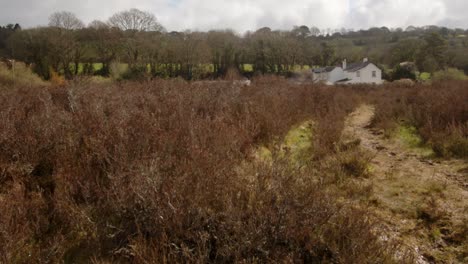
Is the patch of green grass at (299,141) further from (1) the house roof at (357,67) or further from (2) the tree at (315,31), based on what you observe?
(2) the tree at (315,31)

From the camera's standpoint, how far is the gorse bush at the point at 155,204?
256cm

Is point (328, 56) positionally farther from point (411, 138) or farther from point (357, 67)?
point (411, 138)

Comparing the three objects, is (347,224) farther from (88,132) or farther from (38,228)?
(88,132)

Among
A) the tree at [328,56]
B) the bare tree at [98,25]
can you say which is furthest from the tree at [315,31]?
the bare tree at [98,25]

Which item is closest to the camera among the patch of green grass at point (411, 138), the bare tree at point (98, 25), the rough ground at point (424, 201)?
the rough ground at point (424, 201)

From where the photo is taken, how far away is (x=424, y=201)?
4.41 metres

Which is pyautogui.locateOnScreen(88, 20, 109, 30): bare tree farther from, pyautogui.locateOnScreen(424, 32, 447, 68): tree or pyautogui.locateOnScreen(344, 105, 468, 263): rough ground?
pyautogui.locateOnScreen(424, 32, 447, 68): tree

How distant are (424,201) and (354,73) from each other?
41.5 meters

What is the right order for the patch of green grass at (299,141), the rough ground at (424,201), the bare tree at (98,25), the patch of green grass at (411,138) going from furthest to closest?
the bare tree at (98,25)
the patch of green grass at (411,138)
the patch of green grass at (299,141)
the rough ground at (424,201)

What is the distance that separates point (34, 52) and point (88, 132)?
33.8 meters

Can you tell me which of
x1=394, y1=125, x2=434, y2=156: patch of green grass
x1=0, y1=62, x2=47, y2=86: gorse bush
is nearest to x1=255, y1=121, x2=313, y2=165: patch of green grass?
x1=394, y1=125, x2=434, y2=156: patch of green grass

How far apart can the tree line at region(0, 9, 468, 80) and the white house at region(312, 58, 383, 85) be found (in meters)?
4.06

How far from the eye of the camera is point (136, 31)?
3747 centimetres

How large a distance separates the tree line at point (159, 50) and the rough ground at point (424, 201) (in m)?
20.0
